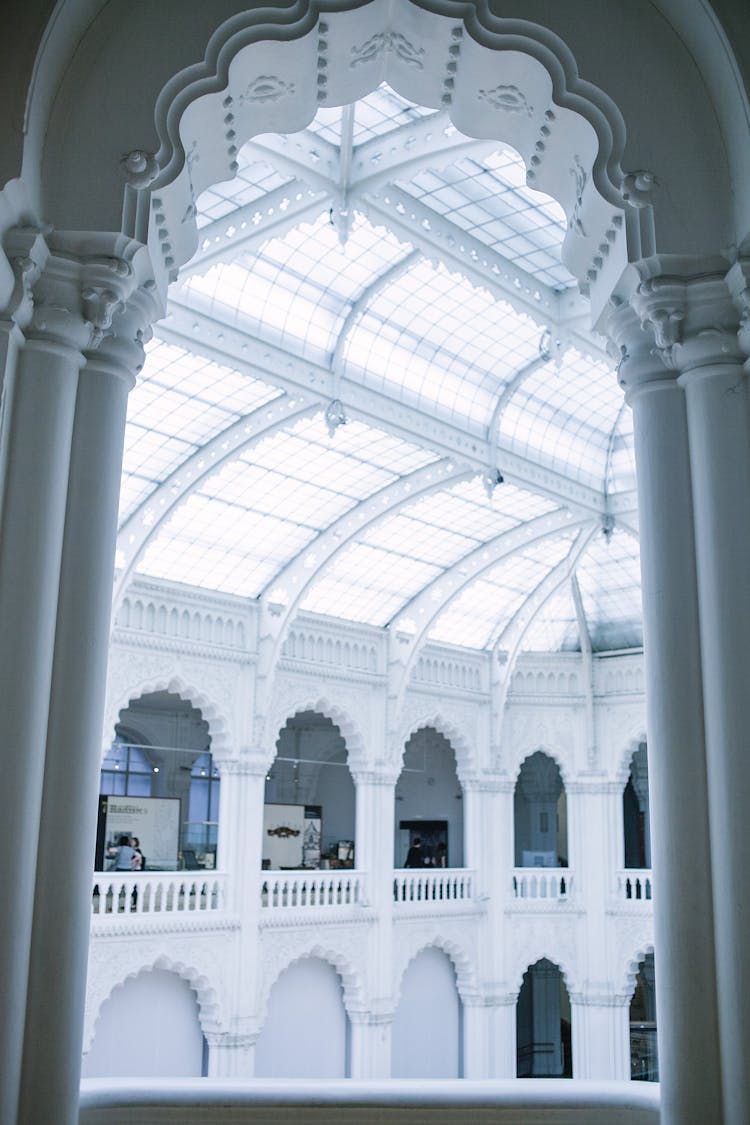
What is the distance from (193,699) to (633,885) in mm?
12384

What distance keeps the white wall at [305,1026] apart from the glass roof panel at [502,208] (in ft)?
51.1

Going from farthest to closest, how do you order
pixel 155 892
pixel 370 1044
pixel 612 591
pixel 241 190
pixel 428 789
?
pixel 428 789, pixel 612 591, pixel 370 1044, pixel 155 892, pixel 241 190

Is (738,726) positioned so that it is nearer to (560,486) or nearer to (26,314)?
(26,314)

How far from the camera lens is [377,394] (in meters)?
19.3

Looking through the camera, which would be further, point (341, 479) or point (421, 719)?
point (421, 719)

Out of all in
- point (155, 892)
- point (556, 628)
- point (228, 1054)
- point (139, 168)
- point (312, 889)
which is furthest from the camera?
point (556, 628)

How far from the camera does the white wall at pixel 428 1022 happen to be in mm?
27341

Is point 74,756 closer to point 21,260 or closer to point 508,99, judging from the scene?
point 21,260

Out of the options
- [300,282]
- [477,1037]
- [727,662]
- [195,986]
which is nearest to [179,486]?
[300,282]

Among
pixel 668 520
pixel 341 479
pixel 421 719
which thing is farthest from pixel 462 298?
pixel 668 520

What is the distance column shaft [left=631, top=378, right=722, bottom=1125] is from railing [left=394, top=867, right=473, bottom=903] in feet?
71.4

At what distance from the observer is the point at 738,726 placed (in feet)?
16.9

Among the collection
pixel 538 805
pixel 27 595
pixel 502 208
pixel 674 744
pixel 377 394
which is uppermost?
pixel 502 208

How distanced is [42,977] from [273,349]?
1365 cm
